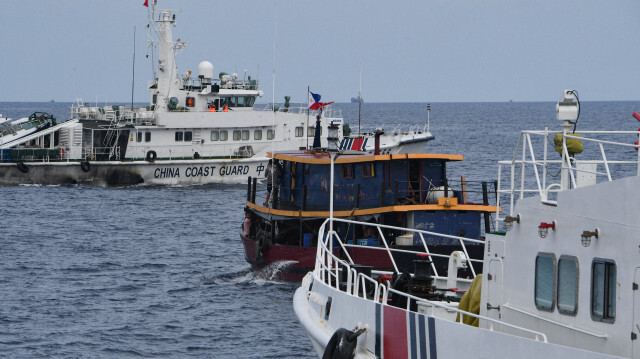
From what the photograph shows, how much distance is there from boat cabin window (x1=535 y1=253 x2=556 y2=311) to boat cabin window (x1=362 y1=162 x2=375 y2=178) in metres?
15.9

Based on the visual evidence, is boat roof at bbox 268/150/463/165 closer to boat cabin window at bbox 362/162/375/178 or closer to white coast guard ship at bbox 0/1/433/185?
boat cabin window at bbox 362/162/375/178

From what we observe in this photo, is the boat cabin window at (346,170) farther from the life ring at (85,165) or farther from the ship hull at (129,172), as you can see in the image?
the life ring at (85,165)

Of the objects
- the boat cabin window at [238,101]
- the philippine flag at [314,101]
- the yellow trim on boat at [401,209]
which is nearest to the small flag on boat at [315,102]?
the philippine flag at [314,101]

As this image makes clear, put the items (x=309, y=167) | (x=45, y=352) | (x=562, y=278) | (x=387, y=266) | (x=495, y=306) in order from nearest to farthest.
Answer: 1. (x=562, y=278)
2. (x=495, y=306)
3. (x=45, y=352)
4. (x=387, y=266)
5. (x=309, y=167)

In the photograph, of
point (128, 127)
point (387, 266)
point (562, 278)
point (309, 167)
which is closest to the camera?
point (562, 278)

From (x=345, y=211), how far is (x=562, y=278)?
1600 cm

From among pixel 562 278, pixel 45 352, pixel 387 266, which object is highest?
pixel 562 278

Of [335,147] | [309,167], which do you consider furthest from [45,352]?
[309,167]

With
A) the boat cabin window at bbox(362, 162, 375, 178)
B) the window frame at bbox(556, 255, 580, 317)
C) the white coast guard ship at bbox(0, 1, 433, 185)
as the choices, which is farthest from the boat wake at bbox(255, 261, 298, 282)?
the white coast guard ship at bbox(0, 1, 433, 185)

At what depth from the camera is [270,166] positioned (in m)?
30.5

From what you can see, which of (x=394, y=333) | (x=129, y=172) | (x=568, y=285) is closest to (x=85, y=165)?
(x=129, y=172)

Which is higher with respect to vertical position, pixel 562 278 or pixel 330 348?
pixel 562 278

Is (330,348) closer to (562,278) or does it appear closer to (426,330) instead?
(426,330)

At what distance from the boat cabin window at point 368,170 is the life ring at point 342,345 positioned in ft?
42.5
